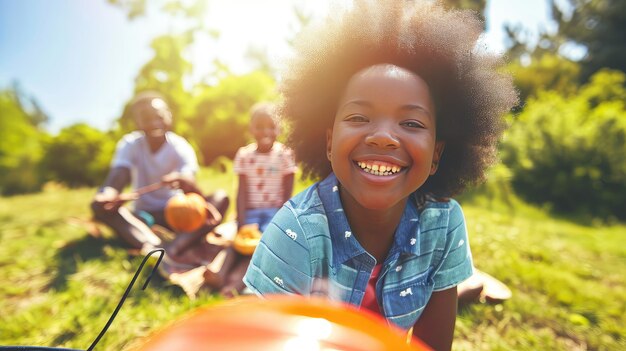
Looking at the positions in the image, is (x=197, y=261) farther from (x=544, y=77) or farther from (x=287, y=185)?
(x=544, y=77)

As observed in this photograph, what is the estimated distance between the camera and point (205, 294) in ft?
10.2

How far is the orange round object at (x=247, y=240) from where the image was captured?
3.38 m

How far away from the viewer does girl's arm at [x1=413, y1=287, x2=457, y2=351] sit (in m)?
1.85

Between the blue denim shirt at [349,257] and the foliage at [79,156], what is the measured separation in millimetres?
10036

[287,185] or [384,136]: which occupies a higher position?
[384,136]

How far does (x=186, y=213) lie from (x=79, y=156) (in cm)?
798

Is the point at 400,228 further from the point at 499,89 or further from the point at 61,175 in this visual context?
the point at 61,175

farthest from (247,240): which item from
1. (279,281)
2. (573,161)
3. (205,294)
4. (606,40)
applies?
(606,40)

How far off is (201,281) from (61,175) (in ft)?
29.8

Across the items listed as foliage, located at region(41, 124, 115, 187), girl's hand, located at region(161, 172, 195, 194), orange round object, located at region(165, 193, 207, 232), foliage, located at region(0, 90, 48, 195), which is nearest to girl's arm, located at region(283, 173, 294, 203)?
orange round object, located at region(165, 193, 207, 232)

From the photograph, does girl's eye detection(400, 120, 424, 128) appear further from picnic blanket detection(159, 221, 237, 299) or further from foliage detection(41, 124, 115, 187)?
foliage detection(41, 124, 115, 187)

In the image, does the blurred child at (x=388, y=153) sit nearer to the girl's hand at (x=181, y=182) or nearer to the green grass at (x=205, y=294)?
the green grass at (x=205, y=294)

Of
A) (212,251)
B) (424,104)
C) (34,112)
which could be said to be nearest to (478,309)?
(424,104)

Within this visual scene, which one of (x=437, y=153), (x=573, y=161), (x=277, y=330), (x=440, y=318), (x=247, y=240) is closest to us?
(x=277, y=330)
